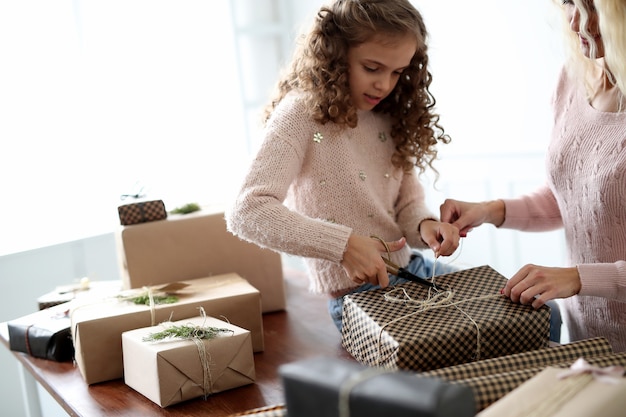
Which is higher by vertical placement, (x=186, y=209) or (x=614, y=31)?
(x=614, y=31)

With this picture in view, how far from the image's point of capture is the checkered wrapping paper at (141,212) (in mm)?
1704

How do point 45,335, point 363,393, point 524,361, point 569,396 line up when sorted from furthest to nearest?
point 45,335 < point 524,361 < point 569,396 < point 363,393

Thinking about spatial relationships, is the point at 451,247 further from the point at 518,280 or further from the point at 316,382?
the point at 316,382

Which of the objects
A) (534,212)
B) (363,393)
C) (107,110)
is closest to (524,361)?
(363,393)

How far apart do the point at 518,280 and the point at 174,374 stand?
2.02 ft

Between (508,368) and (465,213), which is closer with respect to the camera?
(508,368)

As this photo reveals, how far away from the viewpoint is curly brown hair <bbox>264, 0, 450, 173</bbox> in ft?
4.82

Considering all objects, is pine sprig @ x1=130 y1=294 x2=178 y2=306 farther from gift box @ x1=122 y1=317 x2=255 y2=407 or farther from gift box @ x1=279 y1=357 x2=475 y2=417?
gift box @ x1=279 y1=357 x2=475 y2=417

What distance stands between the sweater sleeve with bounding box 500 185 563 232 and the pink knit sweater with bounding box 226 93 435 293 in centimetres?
19

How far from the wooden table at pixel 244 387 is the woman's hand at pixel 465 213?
36 cm

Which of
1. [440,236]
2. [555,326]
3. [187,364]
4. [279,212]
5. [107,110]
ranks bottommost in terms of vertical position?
[555,326]

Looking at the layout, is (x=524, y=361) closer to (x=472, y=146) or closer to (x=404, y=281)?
(x=404, y=281)

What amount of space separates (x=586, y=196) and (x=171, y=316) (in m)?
0.85

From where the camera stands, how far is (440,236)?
155 cm
